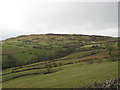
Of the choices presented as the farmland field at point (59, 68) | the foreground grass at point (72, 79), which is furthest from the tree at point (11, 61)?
the foreground grass at point (72, 79)

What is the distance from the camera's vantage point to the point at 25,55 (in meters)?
95.2

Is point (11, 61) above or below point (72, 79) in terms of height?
below

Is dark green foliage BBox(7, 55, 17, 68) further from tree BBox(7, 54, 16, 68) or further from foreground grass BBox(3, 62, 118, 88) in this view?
foreground grass BBox(3, 62, 118, 88)

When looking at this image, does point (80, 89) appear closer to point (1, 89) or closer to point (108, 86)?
point (108, 86)

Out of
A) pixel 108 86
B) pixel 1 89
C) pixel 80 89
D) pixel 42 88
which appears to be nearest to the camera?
pixel 80 89

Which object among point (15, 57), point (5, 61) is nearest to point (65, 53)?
point (15, 57)

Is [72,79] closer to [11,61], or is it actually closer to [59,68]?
[59,68]

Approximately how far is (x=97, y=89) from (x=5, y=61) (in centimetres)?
7571

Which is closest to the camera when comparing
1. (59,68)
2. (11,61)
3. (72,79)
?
(72,79)

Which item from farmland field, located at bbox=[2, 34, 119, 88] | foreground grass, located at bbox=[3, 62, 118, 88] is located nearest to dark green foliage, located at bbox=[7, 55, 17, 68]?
farmland field, located at bbox=[2, 34, 119, 88]

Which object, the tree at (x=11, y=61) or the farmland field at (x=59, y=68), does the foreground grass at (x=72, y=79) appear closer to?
the farmland field at (x=59, y=68)

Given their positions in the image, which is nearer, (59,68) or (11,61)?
(59,68)

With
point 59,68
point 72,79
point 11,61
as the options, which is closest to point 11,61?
point 11,61

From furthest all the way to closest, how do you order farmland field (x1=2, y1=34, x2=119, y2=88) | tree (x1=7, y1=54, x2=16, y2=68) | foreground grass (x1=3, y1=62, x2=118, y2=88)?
tree (x1=7, y1=54, x2=16, y2=68), farmland field (x1=2, y1=34, x2=119, y2=88), foreground grass (x1=3, y1=62, x2=118, y2=88)
